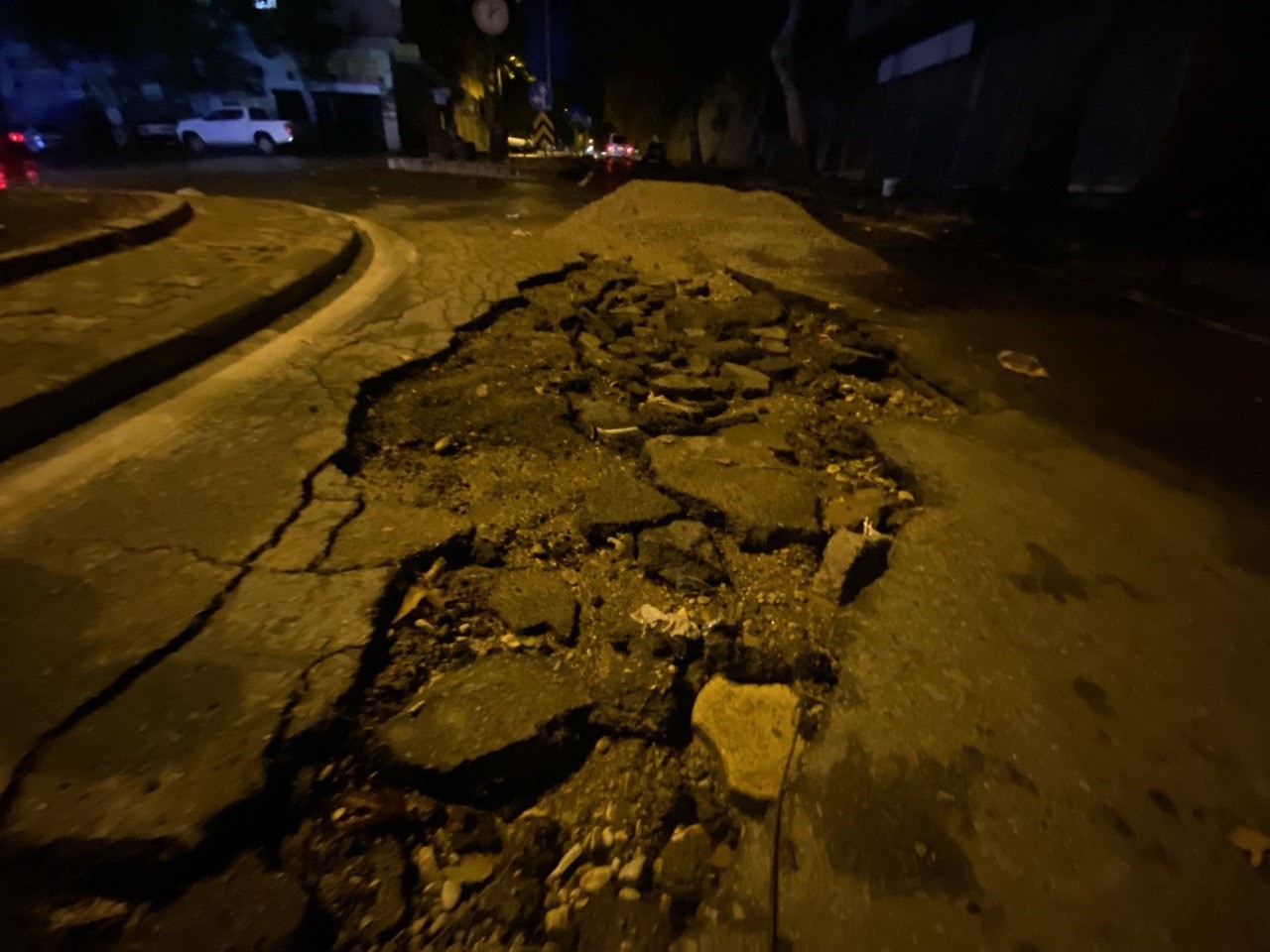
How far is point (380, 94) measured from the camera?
2328cm

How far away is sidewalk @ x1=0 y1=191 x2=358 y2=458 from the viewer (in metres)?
2.38

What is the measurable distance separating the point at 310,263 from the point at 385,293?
0.58 meters

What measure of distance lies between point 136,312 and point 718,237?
5231 mm

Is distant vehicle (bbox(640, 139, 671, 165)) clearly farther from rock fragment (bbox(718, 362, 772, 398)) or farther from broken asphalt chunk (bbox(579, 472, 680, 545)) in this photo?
broken asphalt chunk (bbox(579, 472, 680, 545))

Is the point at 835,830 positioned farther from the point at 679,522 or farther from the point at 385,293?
the point at 385,293

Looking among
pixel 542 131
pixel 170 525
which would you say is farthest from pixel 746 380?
pixel 542 131

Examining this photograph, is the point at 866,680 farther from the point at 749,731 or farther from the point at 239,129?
the point at 239,129

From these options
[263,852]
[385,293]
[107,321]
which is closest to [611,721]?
[263,852]

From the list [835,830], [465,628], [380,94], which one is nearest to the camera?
[835,830]

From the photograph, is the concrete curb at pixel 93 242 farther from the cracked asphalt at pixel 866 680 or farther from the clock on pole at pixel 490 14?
the clock on pole at pixel 490 14

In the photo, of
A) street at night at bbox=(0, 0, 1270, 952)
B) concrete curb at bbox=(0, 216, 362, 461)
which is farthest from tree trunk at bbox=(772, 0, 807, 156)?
concrete curb at bbox=(0, 216, 362, 461)

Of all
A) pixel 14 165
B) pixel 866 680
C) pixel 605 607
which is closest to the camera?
pixel 866 680

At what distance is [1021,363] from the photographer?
390 cm

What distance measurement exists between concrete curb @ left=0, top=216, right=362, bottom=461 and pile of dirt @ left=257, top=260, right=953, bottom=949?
971 millimetres
